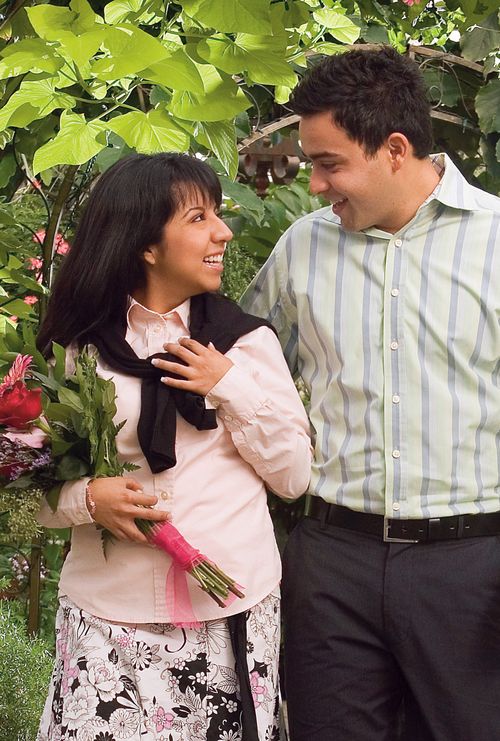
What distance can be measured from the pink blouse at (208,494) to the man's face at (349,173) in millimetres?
324

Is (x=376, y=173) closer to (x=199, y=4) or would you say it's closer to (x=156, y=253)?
(x=156, y=253)

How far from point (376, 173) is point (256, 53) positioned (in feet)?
1.65

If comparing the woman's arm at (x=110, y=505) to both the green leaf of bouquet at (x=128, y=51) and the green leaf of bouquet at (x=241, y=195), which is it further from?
the green leaf of bouquet at (x=241, y=195)

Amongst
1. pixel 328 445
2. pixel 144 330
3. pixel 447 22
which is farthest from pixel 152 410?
pixel 447 22

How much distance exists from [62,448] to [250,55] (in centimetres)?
69

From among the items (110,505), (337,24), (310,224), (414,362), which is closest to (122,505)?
(110,505)

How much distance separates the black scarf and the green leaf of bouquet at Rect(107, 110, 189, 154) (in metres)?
0.49

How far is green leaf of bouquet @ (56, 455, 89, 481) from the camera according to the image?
1822 mm

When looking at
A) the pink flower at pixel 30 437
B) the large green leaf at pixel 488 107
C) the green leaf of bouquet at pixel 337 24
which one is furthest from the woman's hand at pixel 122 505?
the large green leaf at pixel 488 107

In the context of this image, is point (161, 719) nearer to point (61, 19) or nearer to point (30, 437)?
point (30, 437)

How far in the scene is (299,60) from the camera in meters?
1.98

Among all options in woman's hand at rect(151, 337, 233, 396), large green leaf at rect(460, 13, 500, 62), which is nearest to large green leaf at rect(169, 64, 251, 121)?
woman's hand at rect(151, 337, 233, 396)

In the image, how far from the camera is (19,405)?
5.62 ft

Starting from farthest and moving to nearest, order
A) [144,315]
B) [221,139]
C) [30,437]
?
1. [144,315]
2. [30,437]
3. [221,139]
